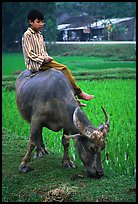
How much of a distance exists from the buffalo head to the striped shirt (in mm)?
696

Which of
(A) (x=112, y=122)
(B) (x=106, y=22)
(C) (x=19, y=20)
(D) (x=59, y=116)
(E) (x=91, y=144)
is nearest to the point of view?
(E) (x=91, y=144)

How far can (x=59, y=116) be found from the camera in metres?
3.74

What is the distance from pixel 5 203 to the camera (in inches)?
126

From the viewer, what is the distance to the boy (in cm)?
388

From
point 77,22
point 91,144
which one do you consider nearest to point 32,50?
point 91,144

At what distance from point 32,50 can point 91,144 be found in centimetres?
111

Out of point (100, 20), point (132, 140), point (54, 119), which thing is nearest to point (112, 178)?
point (54, 119)

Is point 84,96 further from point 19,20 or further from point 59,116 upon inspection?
point 19,20

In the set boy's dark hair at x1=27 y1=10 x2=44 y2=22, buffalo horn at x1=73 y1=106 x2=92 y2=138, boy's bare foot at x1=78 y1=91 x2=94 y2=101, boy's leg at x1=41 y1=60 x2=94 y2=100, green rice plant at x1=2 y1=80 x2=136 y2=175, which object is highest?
boy's dark hair at x1=27 y1=10 x2=44 y2=22

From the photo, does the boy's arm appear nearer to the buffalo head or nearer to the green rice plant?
the buffalo head

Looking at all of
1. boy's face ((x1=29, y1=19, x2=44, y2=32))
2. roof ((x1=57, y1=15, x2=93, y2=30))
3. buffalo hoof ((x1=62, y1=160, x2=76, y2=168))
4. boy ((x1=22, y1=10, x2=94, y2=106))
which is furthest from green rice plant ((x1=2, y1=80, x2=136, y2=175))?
roof ((x1=57, y1=15, x2=93, y2=30))

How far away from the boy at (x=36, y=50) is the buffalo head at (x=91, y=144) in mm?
526

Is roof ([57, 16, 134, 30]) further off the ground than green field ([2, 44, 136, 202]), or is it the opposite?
roof ([57, 16, 134, 30])

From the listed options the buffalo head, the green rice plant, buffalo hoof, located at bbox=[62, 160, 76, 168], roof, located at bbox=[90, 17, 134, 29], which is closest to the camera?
the buffalo head
